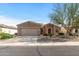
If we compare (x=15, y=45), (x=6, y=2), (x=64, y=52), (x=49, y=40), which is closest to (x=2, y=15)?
(x=6, y=2)

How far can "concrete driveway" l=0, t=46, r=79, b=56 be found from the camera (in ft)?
26.0

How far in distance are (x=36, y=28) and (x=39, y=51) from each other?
748 mm

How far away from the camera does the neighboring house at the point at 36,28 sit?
816cm

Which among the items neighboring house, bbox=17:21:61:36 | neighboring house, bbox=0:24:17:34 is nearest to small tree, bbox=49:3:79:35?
neighboring house, bbox=17:21:61:36

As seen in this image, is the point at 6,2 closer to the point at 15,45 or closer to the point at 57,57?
the point at 15,45

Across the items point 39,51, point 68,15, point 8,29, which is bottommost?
point 39,51

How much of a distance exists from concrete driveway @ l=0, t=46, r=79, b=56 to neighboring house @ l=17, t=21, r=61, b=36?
46 centimetres

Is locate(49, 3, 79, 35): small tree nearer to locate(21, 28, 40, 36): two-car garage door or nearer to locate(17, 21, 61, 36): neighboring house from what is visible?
locate(17, 21, 61, 36): neighboring house

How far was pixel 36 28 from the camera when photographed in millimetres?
8328

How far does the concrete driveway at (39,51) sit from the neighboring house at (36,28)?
0.46 m

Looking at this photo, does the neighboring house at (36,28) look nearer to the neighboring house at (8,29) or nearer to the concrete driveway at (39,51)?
the neighboring house at (8,29)

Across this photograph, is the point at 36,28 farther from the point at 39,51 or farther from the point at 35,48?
the point at 39,51

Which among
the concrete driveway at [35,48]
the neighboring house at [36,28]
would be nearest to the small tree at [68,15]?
the neighboring house at [36,28]

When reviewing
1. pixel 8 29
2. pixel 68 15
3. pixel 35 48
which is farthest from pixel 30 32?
pixel 68 15
